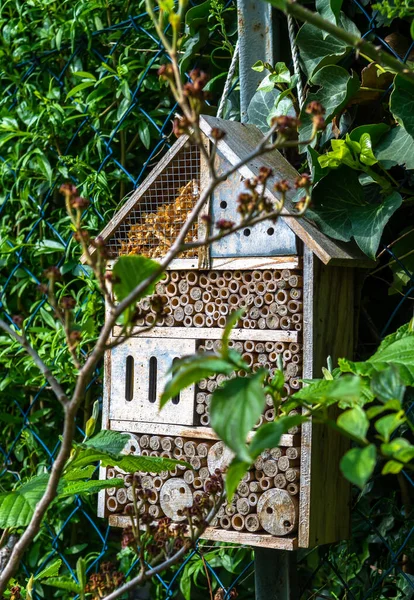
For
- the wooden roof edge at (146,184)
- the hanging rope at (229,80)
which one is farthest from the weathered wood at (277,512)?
the hanging rope at (229,80)

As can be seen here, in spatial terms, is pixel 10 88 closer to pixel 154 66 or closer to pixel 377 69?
pixel 154 66

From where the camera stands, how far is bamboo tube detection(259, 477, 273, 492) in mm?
1374

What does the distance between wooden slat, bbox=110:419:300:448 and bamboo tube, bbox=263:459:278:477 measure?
4 cm

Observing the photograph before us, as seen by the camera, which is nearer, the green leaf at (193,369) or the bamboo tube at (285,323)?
the green leaf at (193,369)

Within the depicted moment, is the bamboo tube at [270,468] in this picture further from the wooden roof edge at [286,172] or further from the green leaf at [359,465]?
the green leaf at [359,465]

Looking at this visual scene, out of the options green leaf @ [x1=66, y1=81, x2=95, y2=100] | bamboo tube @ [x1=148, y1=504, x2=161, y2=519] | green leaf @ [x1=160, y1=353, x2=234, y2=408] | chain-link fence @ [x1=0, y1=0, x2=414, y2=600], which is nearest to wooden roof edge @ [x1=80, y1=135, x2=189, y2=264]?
chain-link fence @ [x1=0, y1=0, x2=414, y2=600]

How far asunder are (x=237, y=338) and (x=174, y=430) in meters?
0.21

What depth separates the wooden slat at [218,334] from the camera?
4.45 feet

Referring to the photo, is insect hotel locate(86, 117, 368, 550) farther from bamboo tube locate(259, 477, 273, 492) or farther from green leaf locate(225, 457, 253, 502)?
green leaf locate(225, 457, 253, 502)

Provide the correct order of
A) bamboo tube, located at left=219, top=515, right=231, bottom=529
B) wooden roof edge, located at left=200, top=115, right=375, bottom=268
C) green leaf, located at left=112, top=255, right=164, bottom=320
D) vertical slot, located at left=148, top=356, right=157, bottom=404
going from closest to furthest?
green leaf, located at left=112, top=255, right=164, bottom=320, wooden roof edge, located at left=200, top=115, right=375, bottom=268, bamboo tube, located at left=219, top=515, right=231, bottom=529, vertical slot, located at left=148, top=356, right=157, bottom=404

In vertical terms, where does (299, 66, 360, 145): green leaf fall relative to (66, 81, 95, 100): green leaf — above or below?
below

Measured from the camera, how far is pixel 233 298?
4.68ft

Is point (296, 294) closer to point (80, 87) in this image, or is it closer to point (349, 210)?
point (349, 210)

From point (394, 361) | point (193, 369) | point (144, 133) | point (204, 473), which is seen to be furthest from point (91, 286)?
point (193, 369)
